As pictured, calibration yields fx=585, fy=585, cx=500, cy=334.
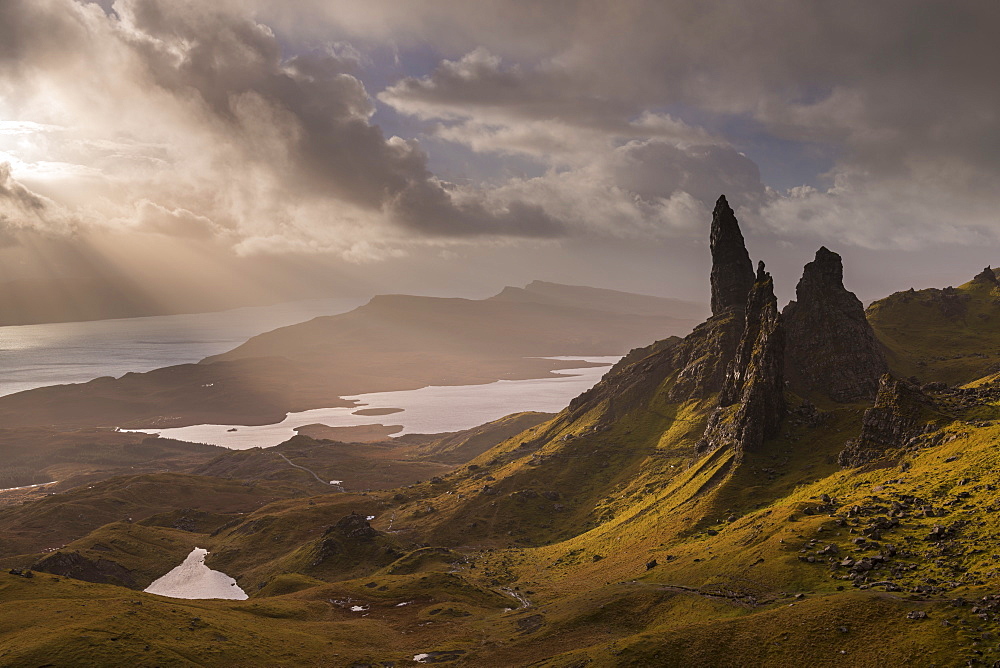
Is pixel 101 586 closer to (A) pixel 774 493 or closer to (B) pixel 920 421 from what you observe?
(A) pixel 774 493

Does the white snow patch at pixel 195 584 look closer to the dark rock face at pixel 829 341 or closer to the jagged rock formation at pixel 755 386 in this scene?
the jagged rock formation at pixel 755 386

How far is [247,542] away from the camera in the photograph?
181625 millimetres

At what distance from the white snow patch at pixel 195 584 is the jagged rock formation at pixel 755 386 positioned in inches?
5145

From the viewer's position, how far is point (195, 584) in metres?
158

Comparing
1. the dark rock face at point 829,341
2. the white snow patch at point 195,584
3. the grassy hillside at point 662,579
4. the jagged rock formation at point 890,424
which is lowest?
the white snow patch at point 195,584

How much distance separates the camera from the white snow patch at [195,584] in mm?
149887

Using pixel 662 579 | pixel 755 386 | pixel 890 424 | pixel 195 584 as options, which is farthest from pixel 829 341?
pixel 195 584

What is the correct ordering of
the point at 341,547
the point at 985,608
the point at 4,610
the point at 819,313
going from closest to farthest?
the point at 985,608
the point at 4,610
the point at 341,547
the point at 819,313

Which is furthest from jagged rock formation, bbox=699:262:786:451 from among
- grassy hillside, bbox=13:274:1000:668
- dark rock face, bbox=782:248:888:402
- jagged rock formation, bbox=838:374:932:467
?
jagged rock formation, bbox=838:374:932:467

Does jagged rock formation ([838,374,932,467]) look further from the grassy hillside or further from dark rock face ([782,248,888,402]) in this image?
dark rock face ([782,248,888,402])

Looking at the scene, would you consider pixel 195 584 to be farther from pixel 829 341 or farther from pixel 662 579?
pixel 829 341

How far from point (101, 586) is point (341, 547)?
6132 centimetres

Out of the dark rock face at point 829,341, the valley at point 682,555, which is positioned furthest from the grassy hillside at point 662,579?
the dark rock face at point 829,341

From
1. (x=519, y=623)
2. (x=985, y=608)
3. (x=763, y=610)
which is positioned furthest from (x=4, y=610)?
(x=985, y=608)
